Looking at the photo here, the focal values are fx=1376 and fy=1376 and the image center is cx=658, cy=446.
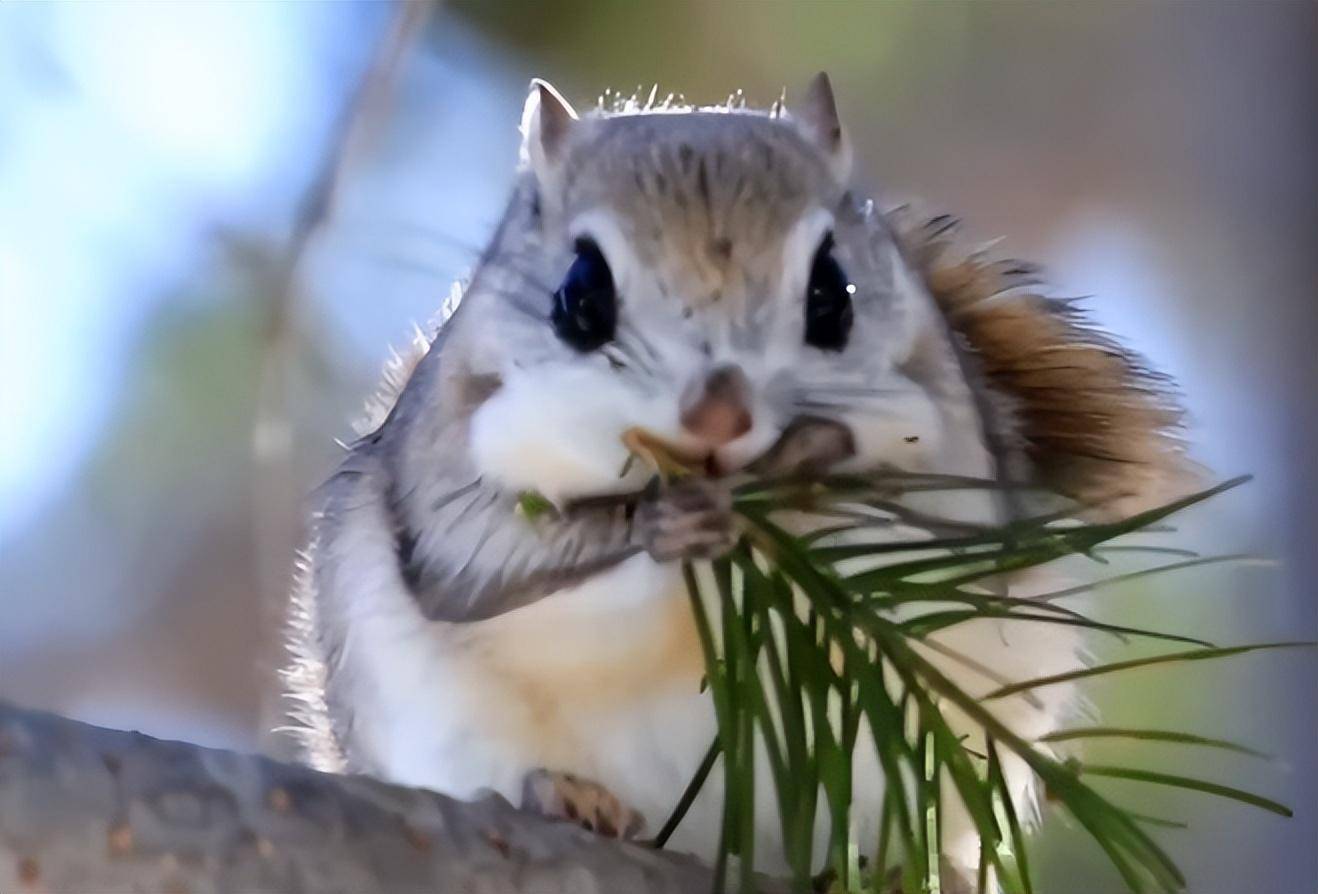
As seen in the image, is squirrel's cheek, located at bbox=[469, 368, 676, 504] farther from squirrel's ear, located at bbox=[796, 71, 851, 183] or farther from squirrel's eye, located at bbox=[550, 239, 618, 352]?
squirrel's ear, located at bbox=[796, 71, 851, 183]

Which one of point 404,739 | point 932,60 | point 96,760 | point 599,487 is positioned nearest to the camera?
point 96,760

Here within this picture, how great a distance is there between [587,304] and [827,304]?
0.10 metres

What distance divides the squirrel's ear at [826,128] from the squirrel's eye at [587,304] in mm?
145

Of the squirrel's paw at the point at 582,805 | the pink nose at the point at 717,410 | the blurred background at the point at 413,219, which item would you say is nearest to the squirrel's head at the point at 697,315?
the pink nose at the point at 717,410

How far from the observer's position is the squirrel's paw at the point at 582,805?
0.59 meters

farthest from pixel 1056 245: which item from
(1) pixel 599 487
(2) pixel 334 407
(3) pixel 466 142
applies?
(1) pixel 599 487

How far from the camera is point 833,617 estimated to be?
1.50ft

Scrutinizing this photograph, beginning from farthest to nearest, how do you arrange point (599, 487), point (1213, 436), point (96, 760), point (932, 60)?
1. point (932, 60)
2. point (1213, 436)
3. point (599, 487)
4. point (96, 760)

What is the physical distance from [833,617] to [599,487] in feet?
0.49

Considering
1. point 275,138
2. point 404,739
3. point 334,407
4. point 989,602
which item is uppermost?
point 275,138

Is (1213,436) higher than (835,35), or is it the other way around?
(835,35)

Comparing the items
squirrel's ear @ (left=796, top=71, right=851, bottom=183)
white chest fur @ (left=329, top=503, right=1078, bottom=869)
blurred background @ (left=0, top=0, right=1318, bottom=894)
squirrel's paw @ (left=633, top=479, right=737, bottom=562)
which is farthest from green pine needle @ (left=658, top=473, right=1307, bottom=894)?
blurred background @ (left=0, top=0, right=1318, bottom=894)

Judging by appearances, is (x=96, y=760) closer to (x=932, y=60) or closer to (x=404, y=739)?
(x=404, y=739)

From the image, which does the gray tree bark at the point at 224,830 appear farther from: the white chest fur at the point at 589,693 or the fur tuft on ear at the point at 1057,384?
the fur tuft on ear at the point at 1057,384
